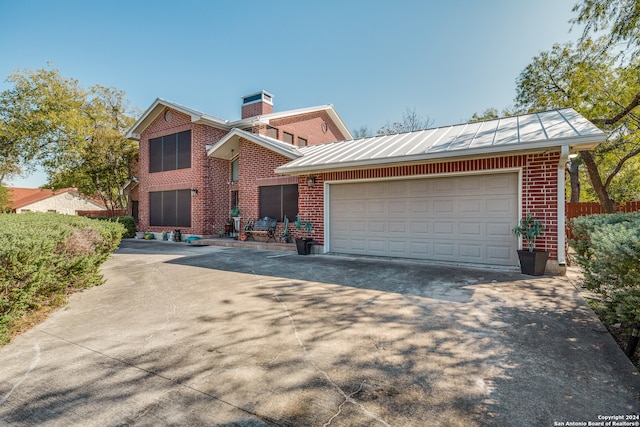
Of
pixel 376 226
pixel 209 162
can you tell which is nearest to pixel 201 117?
pixel 209 162

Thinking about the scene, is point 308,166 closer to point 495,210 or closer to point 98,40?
point 495,210

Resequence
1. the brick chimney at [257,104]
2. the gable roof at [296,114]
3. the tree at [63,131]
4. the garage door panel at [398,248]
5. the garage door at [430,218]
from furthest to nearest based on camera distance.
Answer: the tree at [63,131] → the brick chimney at [257,104] → the gable roof at [296,114] → the garage door panel at [398,248] → the garage door at [430,218]

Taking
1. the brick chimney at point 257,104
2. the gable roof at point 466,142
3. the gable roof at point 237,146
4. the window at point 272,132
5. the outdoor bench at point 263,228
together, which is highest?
the brick chimney at point 257,104

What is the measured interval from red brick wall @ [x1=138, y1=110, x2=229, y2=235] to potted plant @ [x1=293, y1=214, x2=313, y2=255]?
6186mm

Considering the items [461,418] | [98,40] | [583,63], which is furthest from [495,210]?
[98,40]

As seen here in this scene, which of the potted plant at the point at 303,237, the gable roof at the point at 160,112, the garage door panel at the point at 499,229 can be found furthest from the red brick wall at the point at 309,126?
the garage door panel at the point at 499,229

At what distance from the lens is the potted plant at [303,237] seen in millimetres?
9242

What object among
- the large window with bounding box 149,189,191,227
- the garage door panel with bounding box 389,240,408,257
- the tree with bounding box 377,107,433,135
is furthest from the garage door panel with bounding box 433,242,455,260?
the tree with bounding box 377,107,433,135

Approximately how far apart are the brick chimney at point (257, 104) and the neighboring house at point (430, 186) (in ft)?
12.3

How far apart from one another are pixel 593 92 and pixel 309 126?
41.9 ft

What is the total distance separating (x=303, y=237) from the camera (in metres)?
9.65

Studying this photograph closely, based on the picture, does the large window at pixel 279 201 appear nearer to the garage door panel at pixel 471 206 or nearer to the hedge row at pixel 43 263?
the garage door panel at pixel 471 206

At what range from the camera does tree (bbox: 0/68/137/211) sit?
18281 millimetres

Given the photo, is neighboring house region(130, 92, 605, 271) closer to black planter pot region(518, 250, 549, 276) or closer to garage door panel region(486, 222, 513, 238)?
garage door panel region(486, 222, 513, 238)
